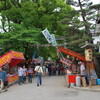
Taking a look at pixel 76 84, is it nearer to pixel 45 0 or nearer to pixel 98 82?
pixel 98 82

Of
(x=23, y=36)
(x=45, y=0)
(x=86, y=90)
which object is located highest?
(x=45, y=0)

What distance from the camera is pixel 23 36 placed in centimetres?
Result: 2828

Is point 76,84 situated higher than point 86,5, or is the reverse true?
point 86,5

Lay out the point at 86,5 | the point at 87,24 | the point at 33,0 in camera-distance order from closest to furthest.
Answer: the point at 87,24 → the point at 86,5 → the point at 33,0

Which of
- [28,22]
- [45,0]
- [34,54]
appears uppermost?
[45,0]

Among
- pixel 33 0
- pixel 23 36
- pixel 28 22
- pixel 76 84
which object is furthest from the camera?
pixel 33 0

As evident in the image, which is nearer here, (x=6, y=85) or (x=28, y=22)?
(x=6, y=85)

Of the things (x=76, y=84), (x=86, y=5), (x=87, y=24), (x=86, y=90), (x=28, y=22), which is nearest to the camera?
(x=86, y=90)

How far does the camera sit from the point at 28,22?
30562 millimetres

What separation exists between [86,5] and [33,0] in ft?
50.9

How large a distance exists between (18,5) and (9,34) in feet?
23.5

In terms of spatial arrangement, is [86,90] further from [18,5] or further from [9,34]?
[18,5]

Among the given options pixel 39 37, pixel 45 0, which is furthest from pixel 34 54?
pixel 45 0

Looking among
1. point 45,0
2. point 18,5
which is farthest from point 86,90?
point 18,5
